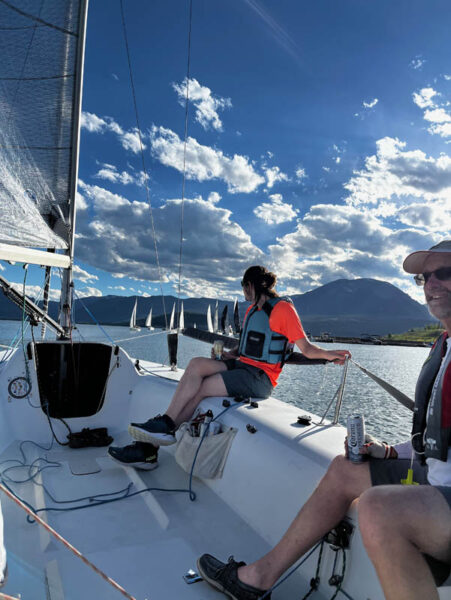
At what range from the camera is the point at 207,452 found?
2.85 meters

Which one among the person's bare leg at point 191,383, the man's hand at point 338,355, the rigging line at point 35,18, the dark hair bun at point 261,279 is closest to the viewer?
the man's hand at point 338,355

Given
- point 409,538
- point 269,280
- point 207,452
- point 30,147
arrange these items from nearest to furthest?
point 409,538, point 207,452, point 269,280, point 30,147

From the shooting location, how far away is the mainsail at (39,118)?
3303 millimetres

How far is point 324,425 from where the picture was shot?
102 inches

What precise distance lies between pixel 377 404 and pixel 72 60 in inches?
397

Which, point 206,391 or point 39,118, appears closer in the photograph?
Answer: point 206,391

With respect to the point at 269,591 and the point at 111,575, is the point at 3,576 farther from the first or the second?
the point at 269,591

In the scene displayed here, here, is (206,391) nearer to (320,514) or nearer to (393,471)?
(320,514)

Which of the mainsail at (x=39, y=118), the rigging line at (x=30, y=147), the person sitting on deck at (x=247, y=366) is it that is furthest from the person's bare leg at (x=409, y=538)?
the rigging line at (x=30, y=147)

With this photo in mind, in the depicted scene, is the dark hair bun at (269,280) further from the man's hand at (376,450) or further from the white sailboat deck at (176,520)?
the man's hand at (376,450)

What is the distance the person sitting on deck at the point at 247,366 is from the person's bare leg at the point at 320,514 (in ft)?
4.54

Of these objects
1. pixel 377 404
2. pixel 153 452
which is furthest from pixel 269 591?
pixel 377 404

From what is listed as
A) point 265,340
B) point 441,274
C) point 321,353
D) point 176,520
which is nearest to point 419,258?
point 441,274

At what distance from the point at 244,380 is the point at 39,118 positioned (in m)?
3.13
